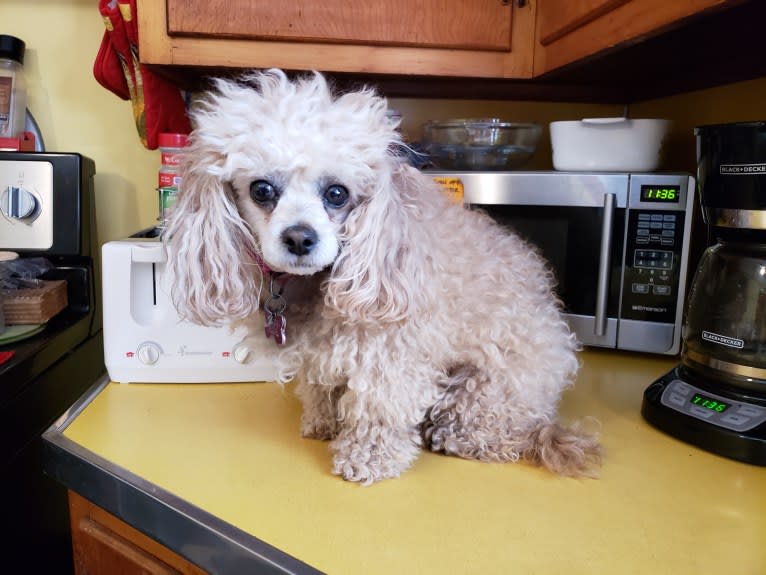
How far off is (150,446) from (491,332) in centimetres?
51

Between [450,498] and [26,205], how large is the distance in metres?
1.03

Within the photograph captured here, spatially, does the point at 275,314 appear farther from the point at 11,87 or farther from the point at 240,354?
the point at 11,87

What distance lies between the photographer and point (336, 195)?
2.42ft

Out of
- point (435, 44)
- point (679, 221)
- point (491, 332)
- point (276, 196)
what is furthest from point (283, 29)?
point (679, 221)

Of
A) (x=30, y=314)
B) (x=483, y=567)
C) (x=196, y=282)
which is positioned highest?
(x=196, y=282)

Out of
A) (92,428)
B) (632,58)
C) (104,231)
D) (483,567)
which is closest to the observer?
(483,567)

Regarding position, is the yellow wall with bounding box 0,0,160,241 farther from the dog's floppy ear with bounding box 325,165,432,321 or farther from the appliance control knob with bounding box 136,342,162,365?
the dog's floppy ear with bounding box 325,165,432,321

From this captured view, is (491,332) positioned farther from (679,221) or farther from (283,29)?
(283,29)

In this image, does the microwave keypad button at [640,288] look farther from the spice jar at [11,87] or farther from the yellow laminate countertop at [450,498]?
the spice jar at [11,87]

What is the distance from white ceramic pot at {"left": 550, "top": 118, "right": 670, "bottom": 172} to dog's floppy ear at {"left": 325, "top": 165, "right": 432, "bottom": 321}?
0.58 meters

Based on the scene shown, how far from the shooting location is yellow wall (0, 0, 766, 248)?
1.39 metres

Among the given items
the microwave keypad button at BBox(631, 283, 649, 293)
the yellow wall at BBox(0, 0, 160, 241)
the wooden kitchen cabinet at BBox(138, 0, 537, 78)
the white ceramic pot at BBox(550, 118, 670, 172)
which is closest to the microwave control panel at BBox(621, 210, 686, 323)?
the microwave keypad button at BBox(631, 283, 649, 293)

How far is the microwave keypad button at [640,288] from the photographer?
1110 millimetres

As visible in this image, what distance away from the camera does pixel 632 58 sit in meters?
1.07
